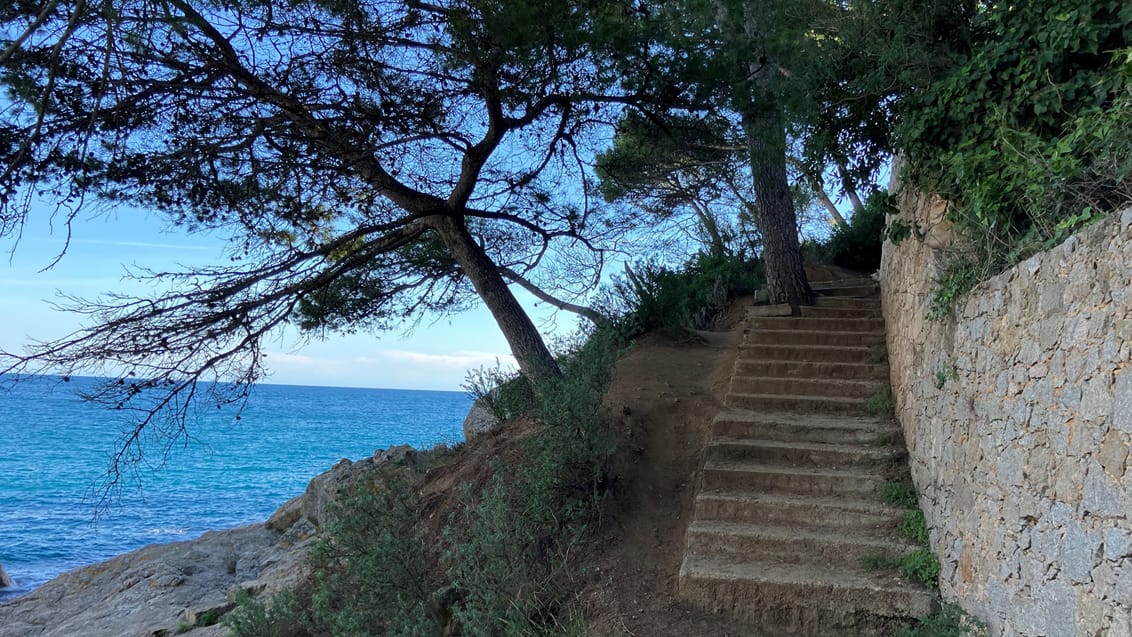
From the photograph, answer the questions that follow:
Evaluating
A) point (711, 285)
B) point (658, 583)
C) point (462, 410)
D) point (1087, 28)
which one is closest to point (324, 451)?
point (711, 285)

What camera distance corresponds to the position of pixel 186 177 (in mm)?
6668

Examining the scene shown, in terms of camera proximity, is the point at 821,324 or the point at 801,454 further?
the point at 821,324

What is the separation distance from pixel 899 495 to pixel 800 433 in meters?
1.14

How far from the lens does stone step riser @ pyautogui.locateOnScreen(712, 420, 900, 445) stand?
20.4 ft

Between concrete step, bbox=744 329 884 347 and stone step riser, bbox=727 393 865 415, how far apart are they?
44.9 inches

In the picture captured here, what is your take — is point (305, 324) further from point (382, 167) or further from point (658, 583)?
point (658, 583)

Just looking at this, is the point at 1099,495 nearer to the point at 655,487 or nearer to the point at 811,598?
the point at 811,598

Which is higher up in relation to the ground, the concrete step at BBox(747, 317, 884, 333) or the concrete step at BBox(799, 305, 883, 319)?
the concrete step at BBox(799, 305, 883, 319)

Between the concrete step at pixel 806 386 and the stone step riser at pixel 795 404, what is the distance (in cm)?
14

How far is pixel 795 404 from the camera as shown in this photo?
23.0ft

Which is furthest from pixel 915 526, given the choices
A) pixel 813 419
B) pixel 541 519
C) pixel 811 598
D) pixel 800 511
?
pixel 541 519

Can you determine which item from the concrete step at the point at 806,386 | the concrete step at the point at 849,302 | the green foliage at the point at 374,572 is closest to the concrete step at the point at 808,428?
the concrete step at the point at 806,386

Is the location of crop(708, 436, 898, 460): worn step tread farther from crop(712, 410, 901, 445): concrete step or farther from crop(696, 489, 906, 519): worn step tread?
crop(696, 489, 906, 519): worn step tread

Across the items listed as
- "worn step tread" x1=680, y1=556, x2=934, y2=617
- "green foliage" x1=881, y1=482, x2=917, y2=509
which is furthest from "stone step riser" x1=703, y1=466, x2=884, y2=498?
"worn step tread" x1=680, y1=556, x2=934, y2=617
